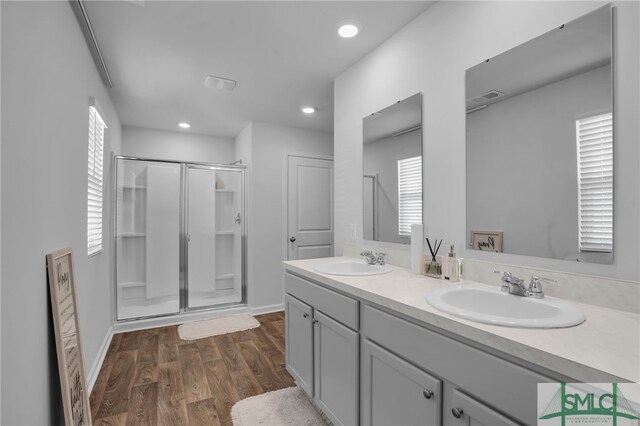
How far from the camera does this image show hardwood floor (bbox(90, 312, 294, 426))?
1975 millimetres

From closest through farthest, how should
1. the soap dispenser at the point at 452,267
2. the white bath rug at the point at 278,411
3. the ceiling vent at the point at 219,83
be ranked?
the soap dispenser at the point at 452,267, the white bath rug at the point at 278,411, the ceiling vent at the point at 219,83

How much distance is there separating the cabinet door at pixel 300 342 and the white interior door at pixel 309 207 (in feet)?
6.52

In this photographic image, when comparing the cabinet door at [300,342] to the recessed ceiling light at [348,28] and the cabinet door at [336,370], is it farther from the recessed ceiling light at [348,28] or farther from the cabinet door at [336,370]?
the recessed ceiling light at [348,28]

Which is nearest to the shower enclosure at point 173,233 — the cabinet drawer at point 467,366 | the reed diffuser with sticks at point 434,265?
the reed diffuser with sticks at point 434,265

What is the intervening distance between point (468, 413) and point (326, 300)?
900mm

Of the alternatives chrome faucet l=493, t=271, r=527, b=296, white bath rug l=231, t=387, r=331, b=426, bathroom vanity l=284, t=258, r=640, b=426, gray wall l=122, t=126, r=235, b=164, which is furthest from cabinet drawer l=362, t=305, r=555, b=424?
gray wall l=122, t=126, r=235, b=164

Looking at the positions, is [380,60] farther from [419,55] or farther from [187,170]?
[187,170]

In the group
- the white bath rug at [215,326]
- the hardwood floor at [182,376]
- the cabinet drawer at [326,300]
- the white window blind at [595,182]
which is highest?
the white window blind at [595,182]

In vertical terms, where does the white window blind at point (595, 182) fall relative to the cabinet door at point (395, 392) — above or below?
above

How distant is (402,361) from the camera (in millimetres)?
1254

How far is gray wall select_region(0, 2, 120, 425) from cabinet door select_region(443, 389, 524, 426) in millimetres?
1417

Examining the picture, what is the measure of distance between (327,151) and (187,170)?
1952 millimetres

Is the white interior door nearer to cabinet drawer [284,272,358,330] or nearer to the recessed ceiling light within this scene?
cabinet drawer [284,272,358,330]

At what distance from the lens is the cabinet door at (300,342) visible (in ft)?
6.35
